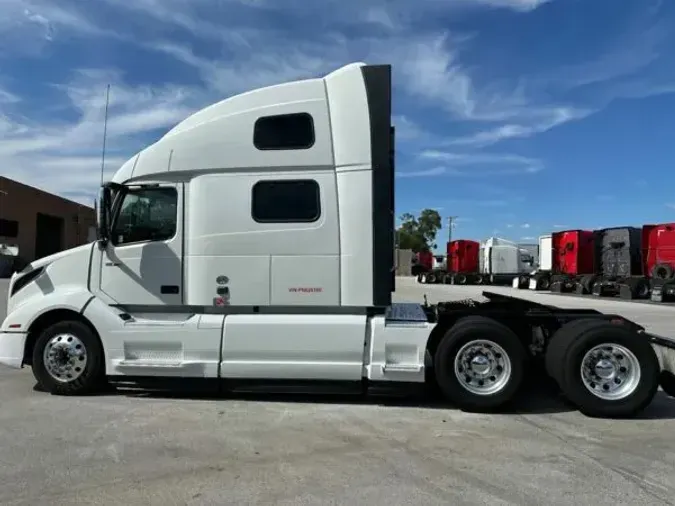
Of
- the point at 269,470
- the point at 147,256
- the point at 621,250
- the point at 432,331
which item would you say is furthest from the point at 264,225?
the point at 621,250

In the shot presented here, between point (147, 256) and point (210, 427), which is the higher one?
point (147, 256)

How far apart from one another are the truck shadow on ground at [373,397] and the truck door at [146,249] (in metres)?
1.09

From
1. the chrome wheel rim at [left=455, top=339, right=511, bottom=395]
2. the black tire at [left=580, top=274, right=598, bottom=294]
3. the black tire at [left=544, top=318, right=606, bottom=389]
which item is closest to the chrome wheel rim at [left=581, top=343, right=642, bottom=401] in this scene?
the black tire at [left=544, top=318, right=606, bottom=389]

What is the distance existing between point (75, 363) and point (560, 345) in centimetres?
558

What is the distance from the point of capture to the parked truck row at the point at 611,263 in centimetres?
2659

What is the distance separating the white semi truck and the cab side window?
0.05ft

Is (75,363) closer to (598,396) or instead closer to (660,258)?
(598,396)

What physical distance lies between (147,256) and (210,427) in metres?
2.31

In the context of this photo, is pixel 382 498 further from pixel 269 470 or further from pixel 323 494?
pixel 269 470

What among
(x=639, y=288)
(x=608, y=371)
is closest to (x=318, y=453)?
(x=608, y=371)

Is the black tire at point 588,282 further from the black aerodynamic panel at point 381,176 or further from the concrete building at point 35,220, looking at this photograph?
the concrete building at point 35,220

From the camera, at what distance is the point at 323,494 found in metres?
4.30

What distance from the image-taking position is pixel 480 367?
6.66 m

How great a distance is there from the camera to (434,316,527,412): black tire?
257 inches
